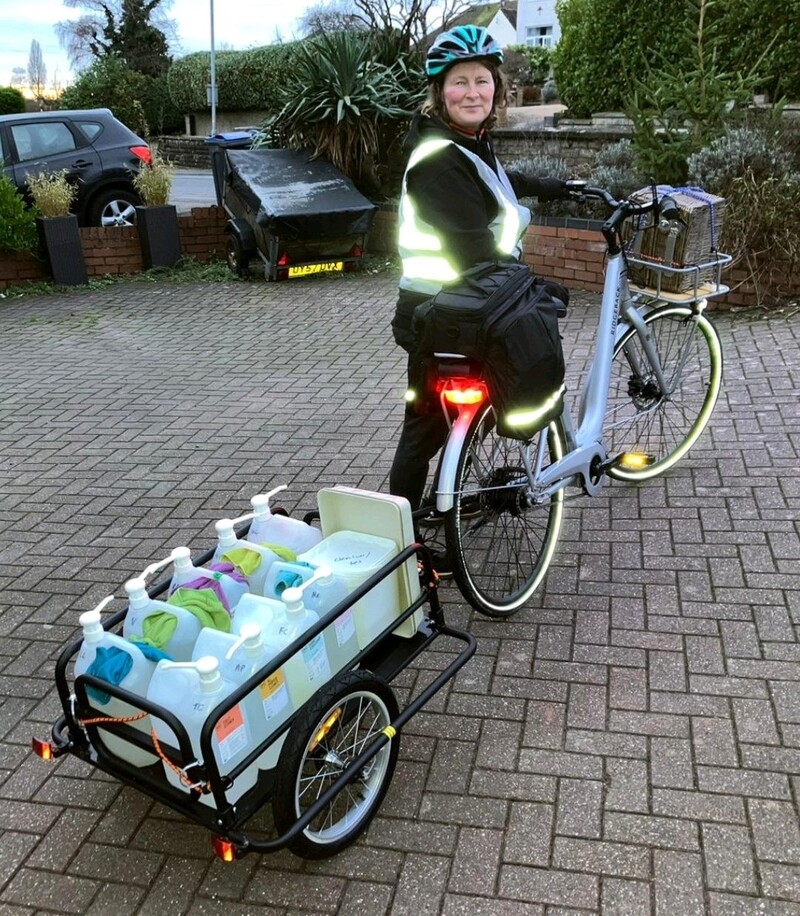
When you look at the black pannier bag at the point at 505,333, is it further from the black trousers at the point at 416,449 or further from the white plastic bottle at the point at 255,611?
the white plastic bottle at the point at 255,611

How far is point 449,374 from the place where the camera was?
2.97 meters

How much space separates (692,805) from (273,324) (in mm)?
6312

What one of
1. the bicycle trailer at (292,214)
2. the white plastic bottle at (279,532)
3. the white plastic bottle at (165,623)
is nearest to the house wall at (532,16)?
the bicycle trailer at (292,214)

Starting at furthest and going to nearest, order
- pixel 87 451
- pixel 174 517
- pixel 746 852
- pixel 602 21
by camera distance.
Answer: pixel 602 21, pixel 87 451, pixel 174 517, pixel 746 852

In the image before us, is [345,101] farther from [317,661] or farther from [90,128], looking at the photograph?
[317,661]

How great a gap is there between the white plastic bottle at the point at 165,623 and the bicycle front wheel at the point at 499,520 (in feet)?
3.41

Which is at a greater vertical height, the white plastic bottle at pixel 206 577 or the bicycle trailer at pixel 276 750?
the white plastic bottle at pixel 206 577

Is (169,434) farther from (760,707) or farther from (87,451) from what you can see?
(760,707)

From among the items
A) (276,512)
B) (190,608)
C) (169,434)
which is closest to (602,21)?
(169,434)

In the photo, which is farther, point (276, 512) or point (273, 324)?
point (273, 324)

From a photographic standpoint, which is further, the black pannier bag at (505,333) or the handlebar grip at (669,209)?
the handlebar grip at (669,209)

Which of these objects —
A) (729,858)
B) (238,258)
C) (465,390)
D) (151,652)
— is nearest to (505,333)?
(465,390)

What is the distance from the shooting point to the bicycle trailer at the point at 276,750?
6.87ft

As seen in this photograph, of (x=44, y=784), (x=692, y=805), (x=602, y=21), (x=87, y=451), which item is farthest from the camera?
(x=602, y=21)
